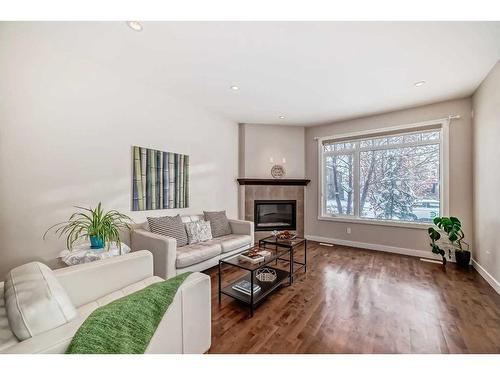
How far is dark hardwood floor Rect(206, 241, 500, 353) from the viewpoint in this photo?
1.62 metres

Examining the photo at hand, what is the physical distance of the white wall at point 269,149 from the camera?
478cm

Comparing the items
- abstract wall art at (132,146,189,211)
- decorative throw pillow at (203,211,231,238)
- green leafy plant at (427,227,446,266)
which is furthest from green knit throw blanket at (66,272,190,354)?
green leafy plant at (427,227,446,266)

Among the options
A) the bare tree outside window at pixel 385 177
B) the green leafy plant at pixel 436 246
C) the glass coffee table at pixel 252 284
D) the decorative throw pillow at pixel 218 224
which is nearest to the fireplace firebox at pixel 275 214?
the bare tree outside window at pixel 385 177

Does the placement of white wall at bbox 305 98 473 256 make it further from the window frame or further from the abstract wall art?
the abstract wall art

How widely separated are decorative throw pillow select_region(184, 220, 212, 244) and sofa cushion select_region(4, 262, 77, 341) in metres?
1.99

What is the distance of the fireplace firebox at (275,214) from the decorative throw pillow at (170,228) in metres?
2.04

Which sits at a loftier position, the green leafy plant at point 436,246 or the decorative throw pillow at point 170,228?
the decorative throw pillow at point 170,228

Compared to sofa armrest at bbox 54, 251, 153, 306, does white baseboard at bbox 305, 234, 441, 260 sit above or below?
below

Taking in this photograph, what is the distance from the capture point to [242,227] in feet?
12.4

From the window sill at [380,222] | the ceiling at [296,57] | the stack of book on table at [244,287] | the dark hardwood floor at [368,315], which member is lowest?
the dark hardwood floor at [368,315]

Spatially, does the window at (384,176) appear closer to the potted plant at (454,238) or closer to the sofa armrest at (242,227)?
the potted plant at (454,238)

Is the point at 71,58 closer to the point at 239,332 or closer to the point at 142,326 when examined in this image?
the point at 142,326

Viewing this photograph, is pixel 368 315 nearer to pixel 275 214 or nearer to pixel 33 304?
pixel 33 304
